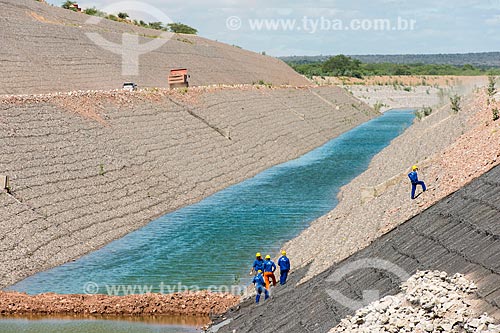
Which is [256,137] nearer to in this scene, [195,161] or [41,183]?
[195,161]

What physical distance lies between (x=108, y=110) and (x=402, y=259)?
115 feet

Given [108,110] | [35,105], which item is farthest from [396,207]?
[108,110]

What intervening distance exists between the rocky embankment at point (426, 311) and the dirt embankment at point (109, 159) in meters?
15.8

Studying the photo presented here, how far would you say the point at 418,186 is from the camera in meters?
29.2

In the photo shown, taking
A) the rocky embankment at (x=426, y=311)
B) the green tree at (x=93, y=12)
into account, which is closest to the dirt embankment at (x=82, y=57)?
the green tree at (x=93, y=12)

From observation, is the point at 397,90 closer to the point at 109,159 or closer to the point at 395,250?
the point at 109,159

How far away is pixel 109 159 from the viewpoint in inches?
1639

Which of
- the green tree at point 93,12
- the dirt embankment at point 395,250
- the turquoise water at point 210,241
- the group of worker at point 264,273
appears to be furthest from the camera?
the green tree at point 93,12

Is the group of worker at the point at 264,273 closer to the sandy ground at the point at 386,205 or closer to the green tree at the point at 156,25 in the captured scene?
the sandy ground at the point at 386,205

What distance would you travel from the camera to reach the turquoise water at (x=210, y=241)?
26.4 m

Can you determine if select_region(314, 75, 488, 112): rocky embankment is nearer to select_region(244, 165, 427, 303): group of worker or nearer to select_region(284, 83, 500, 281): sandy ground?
select_region(284, 83, 500, 281): sandy ground

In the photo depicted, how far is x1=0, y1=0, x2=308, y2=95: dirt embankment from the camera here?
201 feet

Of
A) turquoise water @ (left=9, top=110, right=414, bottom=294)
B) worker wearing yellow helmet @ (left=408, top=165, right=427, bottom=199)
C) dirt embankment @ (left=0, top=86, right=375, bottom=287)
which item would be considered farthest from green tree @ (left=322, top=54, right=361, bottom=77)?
worker wearing yellow helmet @ (left=408, top=165, right=427, bottom=199)

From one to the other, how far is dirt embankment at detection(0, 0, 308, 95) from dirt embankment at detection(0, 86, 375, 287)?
8.27 metres
